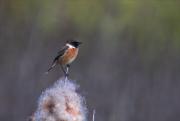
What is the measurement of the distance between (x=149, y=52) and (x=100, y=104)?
2488 millimetres

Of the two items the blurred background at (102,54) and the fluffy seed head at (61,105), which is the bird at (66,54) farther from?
the blurred background at (102,54)

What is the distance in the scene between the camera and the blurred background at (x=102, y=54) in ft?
31.8

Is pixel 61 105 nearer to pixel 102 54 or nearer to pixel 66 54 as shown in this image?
pixel 66 54

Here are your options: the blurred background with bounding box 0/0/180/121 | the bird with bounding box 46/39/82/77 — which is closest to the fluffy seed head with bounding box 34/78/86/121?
the bird with bounding box 46/39/82/77

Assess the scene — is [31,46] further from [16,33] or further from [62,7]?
[62,7]

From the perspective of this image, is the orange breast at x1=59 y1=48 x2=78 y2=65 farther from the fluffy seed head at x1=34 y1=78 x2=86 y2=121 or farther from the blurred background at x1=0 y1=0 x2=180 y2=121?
the blurred background at x1=0 y1=0 x2=180 y2=121

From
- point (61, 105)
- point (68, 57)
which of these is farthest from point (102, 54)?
point (61, 105)

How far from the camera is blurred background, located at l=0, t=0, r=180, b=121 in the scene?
9688mm

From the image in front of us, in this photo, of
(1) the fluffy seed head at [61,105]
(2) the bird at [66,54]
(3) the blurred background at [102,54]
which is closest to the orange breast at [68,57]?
(2) the bird at [66,54]

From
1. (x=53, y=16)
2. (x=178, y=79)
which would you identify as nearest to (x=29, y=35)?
(x=53, y=16)

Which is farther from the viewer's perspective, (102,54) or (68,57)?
(102,54)

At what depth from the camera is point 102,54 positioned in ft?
36.6

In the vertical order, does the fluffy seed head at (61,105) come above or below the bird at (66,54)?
below

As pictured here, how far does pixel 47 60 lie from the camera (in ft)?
32.5
